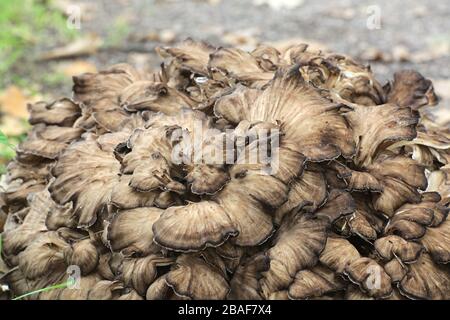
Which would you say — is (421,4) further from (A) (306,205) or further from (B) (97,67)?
(A) (306,205)

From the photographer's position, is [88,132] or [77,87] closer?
[88,132]

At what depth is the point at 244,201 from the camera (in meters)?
2.81

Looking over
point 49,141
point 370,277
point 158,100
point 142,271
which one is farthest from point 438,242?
point 49,141

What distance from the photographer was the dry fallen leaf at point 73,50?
812cm

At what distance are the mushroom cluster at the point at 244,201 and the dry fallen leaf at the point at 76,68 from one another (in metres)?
4.16

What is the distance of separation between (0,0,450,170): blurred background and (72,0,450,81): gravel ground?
14mm

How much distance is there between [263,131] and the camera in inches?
115

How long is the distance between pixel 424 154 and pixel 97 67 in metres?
5.29

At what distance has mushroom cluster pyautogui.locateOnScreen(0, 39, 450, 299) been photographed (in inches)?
111

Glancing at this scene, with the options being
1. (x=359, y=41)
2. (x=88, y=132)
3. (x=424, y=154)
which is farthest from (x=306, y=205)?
(x=359, y=41)

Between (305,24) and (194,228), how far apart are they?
23.9ft

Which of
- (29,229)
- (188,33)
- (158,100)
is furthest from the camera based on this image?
(188,33)

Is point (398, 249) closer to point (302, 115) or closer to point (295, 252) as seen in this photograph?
point (295, 252)

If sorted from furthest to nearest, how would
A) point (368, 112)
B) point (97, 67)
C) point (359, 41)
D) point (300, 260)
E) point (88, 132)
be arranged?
point (359, 41) → point (97, 67) → point (88, 132) → point (368, 112) → point (300, 260)
